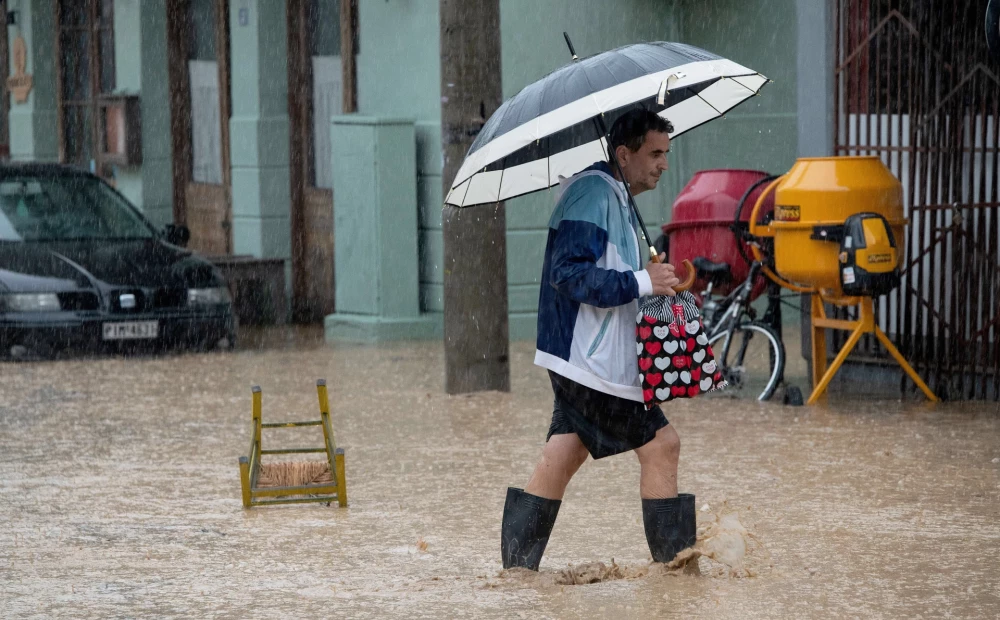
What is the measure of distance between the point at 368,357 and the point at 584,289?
790 centimetres

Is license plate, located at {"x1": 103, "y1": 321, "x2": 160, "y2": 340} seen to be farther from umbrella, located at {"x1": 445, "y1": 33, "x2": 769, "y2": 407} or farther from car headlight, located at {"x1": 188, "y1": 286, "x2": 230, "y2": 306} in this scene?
umbrella, located at {"x1": 445, "y1": 33, "x2": 769, "y2": 407}

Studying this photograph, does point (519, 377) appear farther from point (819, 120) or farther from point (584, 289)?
point (584, 289)

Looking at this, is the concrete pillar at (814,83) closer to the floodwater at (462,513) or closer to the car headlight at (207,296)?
the floodwater at (462,513)

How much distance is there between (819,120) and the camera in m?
11.5

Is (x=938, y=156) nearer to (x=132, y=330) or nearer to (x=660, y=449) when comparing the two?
(x=660, y=449)

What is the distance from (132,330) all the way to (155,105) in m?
7.04

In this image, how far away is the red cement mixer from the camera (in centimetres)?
1138

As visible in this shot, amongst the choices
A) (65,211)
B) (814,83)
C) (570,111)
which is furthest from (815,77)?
(65,211)

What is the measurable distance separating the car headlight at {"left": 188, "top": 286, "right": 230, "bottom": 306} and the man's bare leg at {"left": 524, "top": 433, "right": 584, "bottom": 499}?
804cm

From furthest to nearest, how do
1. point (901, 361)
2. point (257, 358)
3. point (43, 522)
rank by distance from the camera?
point (257, 358)
point (901, 361)
point (43, 522)

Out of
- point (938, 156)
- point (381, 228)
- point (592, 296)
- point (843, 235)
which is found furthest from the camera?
point (381, 228)

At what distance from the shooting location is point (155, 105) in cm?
1995

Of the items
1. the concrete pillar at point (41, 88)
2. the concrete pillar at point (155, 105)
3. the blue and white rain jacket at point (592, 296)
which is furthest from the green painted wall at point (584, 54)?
the concrete pillar at point (41, 88)

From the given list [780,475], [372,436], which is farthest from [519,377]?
[780,475]
